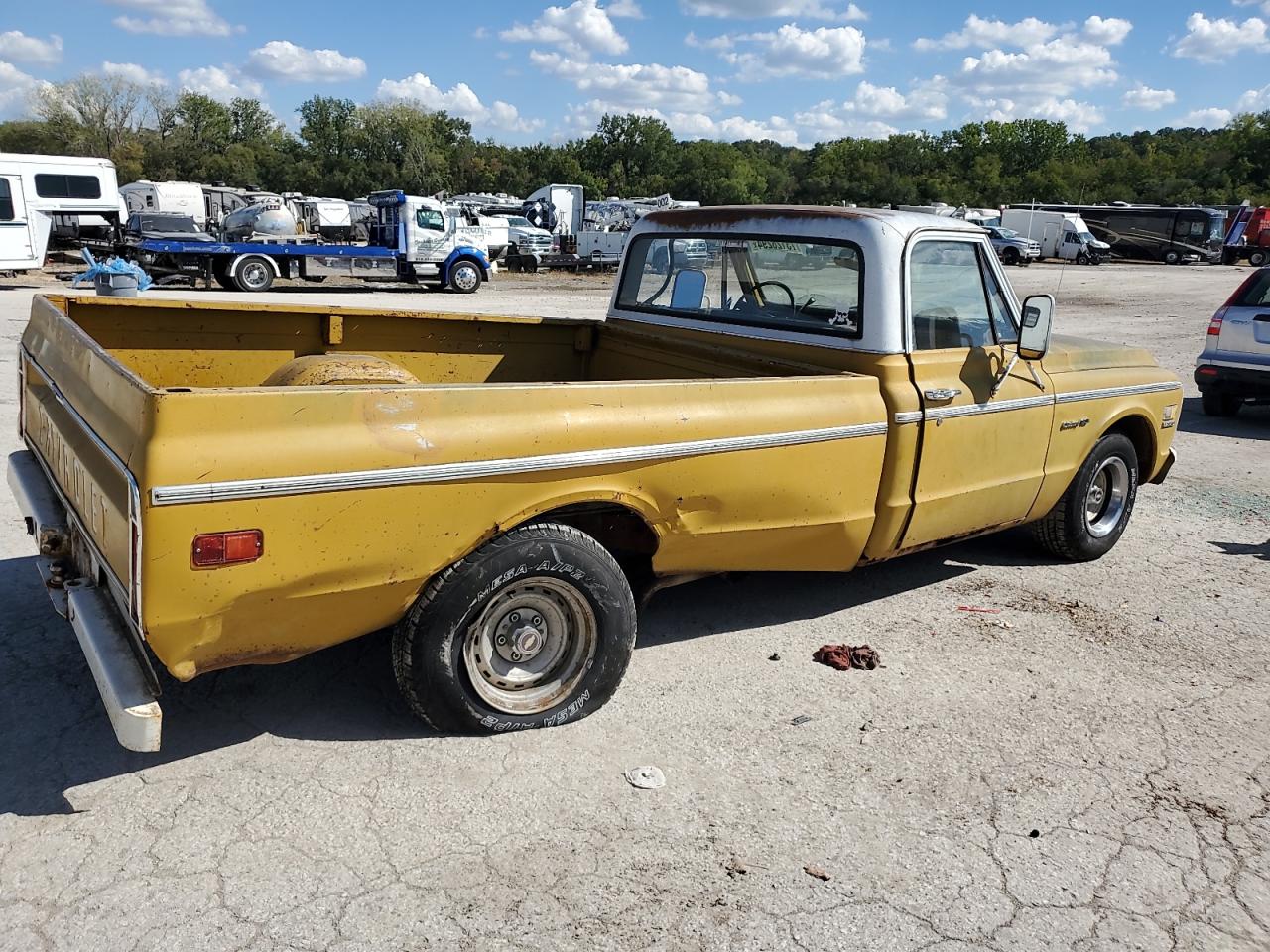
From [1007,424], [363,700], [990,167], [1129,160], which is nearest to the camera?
[363,700]

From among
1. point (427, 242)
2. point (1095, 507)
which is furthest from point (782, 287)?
point (427, 242)

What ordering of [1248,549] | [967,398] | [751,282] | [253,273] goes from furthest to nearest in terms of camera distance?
1. [253,273]
2. [1248,549]
3. [751,282]
4. [967,398]

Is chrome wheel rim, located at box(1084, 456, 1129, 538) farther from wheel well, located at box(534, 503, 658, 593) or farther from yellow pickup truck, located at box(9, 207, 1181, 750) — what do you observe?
wheel well, located at box(534, 503, 658, 593)

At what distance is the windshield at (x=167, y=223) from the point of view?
80.7 feet

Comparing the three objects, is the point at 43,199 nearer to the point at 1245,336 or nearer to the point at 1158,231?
the point at 1245,336

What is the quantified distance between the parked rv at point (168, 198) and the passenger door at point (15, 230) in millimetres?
13547

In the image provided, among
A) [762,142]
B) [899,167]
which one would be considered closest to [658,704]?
A: [899,167]

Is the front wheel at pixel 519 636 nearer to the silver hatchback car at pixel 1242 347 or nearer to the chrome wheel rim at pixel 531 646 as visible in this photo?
the chrome wheel rim at pixel 531 646

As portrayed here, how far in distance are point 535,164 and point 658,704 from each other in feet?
308

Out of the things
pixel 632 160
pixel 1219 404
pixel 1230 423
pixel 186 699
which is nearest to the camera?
pixel 186 699

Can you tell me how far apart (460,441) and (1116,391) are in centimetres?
398

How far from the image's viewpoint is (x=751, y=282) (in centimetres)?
493

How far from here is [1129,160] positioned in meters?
81.0

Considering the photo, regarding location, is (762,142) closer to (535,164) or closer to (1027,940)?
(535,164)
